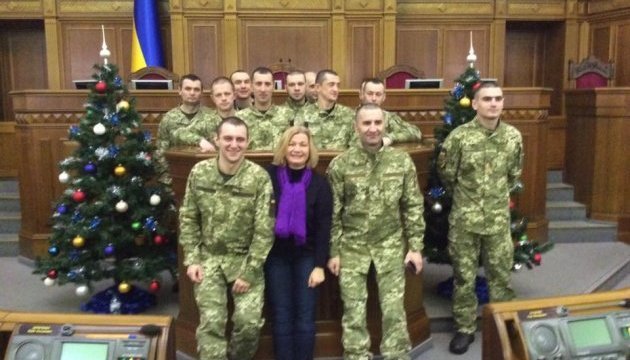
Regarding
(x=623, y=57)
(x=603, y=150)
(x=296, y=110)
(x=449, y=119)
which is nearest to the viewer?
(x=296, y=110)

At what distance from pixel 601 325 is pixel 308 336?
5.50 feet

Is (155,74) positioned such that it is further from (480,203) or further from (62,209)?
(480,203)

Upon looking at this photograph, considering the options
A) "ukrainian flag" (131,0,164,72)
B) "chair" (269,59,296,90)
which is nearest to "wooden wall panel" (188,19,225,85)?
"ukrainian flag" (131,0,164,72)

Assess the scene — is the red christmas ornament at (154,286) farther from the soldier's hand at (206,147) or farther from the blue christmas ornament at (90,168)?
the soldier's hand at (206,147)

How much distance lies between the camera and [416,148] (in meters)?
4.46

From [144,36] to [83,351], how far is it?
7041 mm

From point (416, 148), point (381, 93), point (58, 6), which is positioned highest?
point (58, 6)

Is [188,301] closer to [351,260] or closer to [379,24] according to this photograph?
[351,260]

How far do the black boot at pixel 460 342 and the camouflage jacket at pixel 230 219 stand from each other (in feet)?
5.38

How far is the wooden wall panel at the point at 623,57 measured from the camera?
28.6ft

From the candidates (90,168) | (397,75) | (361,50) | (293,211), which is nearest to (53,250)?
(90,168)

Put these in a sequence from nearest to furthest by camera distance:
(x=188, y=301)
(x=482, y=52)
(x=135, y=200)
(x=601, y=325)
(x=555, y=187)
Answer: (x=601, y=325) < (x=188, y=301) < (x=135, y=200) < (x=555, y=187) < (x=482, y=52)

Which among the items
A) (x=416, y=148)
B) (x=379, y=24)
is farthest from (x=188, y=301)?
(x=379, y=24)

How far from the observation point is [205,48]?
910cm
